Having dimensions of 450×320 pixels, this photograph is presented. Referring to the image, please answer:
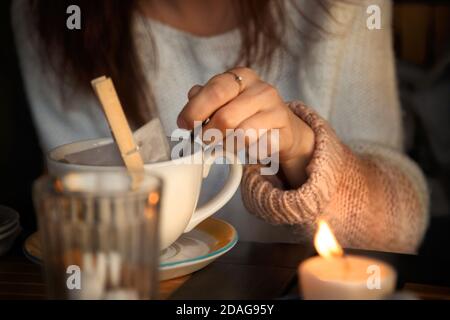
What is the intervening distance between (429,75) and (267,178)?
44.7 inches

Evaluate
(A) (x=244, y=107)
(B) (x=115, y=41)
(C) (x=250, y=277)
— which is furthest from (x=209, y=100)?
(B) (x=115, y=41)

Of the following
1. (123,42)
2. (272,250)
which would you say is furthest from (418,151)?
(272,250)

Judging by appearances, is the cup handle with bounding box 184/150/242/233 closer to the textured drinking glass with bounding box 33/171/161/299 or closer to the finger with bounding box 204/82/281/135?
the finger with bounding box 204/82/281/135

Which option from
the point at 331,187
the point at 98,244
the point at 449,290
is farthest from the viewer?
the point at 331,187

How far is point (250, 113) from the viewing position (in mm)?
661

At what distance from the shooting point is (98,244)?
0.42 meters

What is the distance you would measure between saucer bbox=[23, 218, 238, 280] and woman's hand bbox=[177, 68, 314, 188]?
95 millimetres

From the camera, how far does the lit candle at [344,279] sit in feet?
1.44

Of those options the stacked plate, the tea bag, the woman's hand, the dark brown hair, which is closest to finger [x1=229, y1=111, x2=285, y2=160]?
the woman's hand

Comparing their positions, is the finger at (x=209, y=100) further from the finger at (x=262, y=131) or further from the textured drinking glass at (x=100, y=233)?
the textured drinking glass at (x=100, y=233)

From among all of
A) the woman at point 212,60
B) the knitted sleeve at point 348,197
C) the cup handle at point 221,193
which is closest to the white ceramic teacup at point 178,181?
the cup handle at point 221,193

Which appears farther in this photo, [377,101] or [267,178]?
[377,101]

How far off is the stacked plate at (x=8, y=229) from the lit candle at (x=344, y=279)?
29 cm
